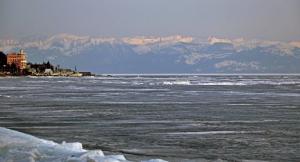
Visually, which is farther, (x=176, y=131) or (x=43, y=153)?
(x=176, y=131)

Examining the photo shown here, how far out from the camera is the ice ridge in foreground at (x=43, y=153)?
12500 mm

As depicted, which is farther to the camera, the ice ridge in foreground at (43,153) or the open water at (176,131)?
the open water at (176,131)

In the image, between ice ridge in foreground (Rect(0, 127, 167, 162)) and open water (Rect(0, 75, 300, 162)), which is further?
open water (Rect(0, 75, 300, 162))

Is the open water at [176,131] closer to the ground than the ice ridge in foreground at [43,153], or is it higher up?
closer to the ground

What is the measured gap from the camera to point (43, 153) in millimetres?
13539

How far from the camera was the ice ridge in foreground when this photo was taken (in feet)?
41.0

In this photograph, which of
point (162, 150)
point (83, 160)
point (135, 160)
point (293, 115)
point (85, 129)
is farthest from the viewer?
point (293, 115)

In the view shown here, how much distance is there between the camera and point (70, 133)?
20578 mm

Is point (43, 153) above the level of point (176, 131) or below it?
above

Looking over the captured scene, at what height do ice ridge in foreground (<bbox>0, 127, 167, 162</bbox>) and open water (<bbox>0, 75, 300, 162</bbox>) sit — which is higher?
ice ridge in foreground (<bbox>0, 127, 167, 162</bbox>)

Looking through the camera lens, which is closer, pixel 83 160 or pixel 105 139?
pixel 83 160

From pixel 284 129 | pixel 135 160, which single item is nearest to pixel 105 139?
pixel 135 160

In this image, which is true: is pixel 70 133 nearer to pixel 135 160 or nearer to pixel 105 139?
pixel 105 139

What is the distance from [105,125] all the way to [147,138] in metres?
5.03
